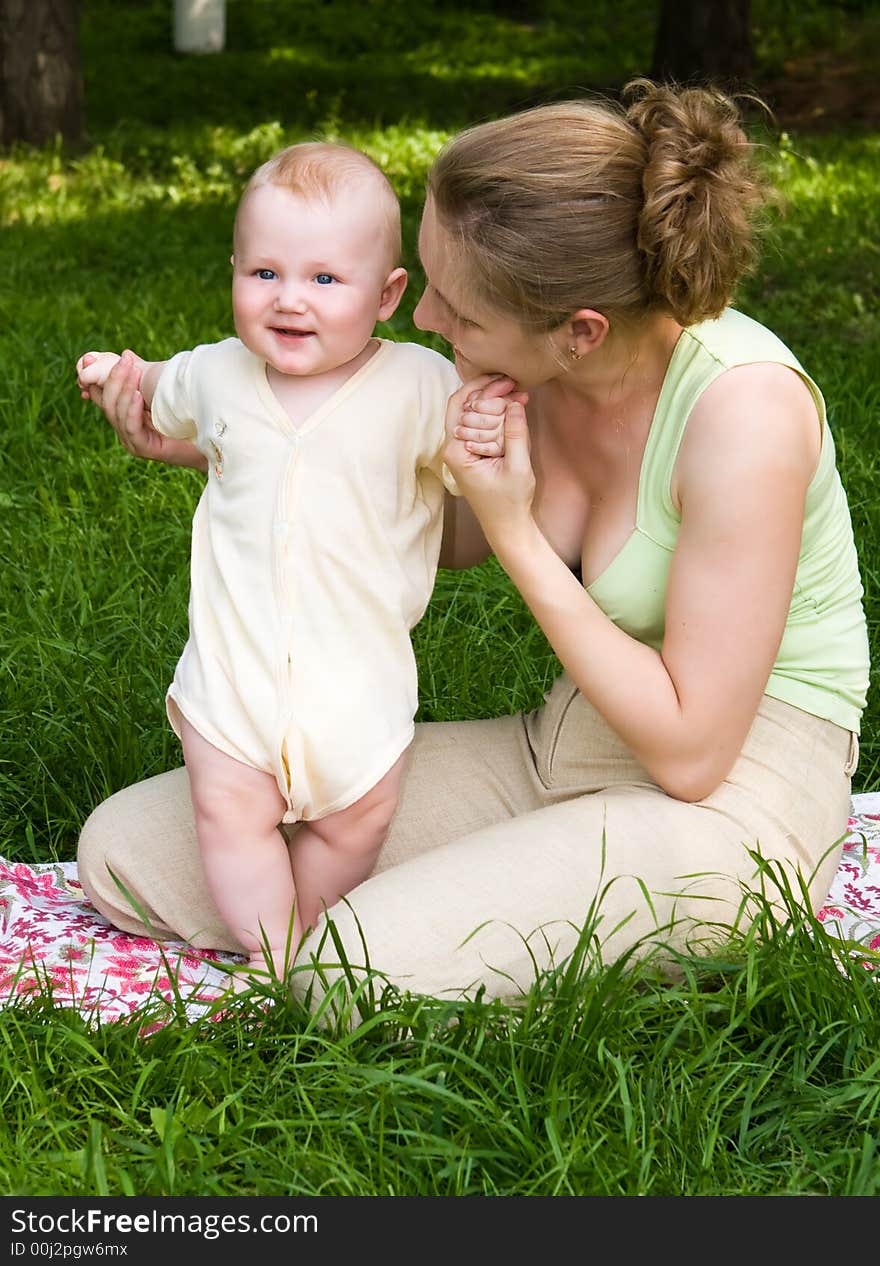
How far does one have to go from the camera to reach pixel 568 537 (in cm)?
265

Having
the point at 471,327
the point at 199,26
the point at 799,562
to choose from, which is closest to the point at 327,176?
the point at 471,327

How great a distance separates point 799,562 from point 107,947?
125 centimetres

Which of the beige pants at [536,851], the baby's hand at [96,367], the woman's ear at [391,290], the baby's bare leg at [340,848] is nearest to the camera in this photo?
the beige pants at [536,851]

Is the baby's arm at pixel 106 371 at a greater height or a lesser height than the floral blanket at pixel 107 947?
greater

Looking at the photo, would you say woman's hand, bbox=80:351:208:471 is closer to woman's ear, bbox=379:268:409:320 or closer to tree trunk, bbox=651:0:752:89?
woman's ear, bbox=379:268:409:320

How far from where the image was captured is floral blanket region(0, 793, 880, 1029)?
7.98 feet

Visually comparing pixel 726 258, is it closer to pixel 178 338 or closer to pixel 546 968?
pixel 546 968

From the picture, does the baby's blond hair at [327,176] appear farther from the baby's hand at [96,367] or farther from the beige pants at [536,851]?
the beige pants at [536,851]

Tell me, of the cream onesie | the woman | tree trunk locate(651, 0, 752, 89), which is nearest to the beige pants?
the woman

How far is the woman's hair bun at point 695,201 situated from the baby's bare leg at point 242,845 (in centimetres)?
94

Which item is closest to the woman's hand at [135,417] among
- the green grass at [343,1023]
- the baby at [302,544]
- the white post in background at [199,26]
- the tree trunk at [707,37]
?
the baby at [302,544]

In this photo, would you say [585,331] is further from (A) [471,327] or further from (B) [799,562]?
(B) [799,562]

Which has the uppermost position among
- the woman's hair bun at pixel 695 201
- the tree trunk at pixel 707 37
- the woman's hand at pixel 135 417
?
the woman's hair bun at pixel 695 201

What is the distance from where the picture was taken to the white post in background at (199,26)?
13.9 metres
